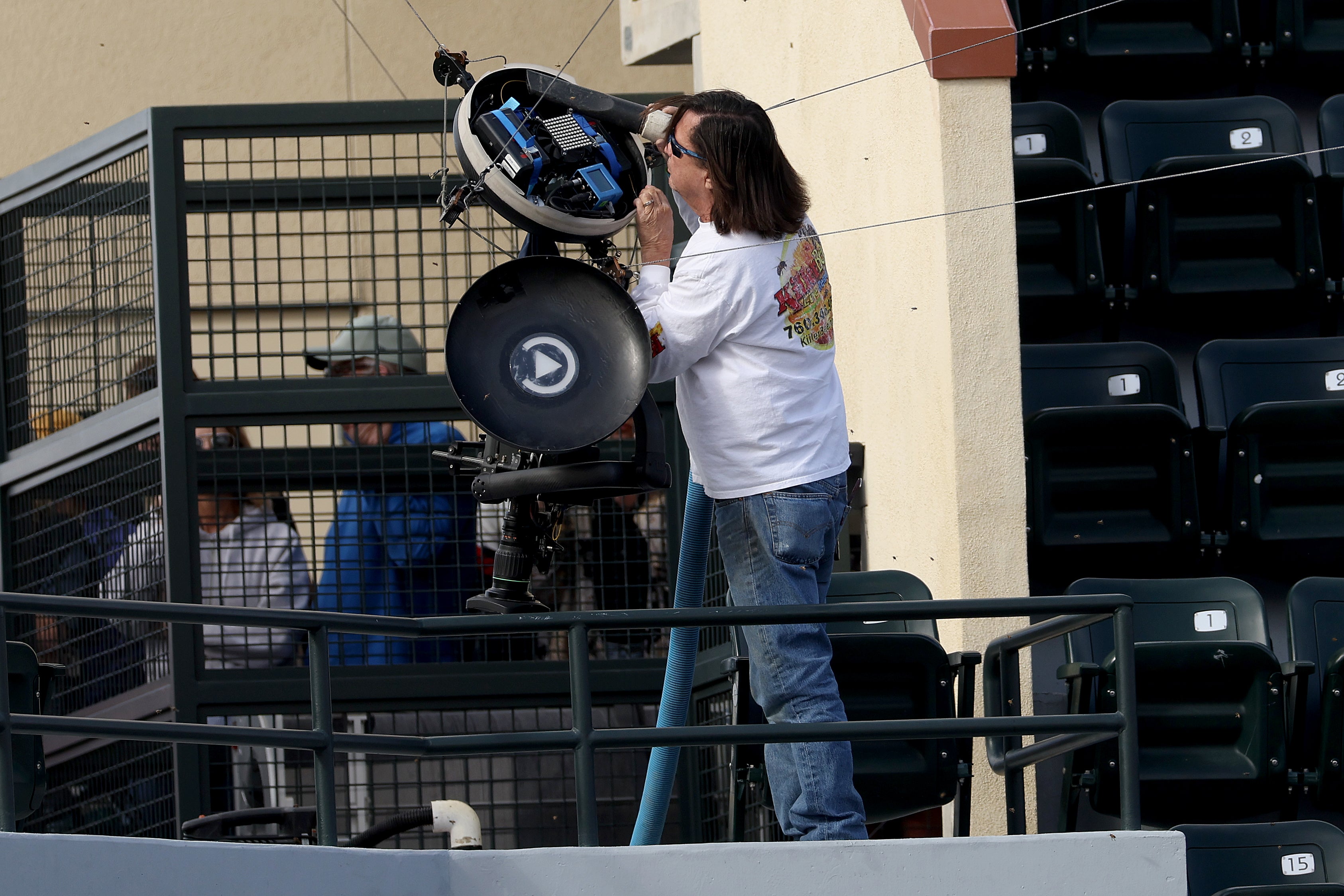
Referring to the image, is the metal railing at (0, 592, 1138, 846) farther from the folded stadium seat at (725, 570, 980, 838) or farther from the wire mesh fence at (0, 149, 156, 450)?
the wire mesh fence at (0, 149, 156, 450)

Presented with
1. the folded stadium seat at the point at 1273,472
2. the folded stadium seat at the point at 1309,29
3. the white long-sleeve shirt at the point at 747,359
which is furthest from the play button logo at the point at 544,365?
the folded stadium seat at the point at 1309,29

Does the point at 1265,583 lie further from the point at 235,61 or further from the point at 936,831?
the point at 235,61

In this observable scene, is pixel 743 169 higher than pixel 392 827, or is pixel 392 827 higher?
pixel 743 169

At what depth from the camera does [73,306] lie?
531cm

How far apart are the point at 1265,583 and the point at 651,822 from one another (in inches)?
96.5

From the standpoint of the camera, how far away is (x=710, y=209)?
10.8 feet

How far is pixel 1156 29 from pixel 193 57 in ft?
17.4

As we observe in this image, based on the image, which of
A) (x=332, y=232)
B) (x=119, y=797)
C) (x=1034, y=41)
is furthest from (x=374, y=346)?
(x=1034, y=41)

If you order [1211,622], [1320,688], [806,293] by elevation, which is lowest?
[1320,688]

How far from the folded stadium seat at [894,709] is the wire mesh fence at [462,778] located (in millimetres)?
1494

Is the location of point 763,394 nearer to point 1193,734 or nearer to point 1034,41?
point 1193,734

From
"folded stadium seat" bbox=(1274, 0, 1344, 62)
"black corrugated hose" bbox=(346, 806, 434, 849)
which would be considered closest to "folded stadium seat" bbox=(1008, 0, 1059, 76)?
"folded stadium seat" bbox=(1274, 0, 1344, 62)

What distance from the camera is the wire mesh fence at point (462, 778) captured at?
5.20m

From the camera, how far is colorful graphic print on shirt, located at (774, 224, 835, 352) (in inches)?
128
